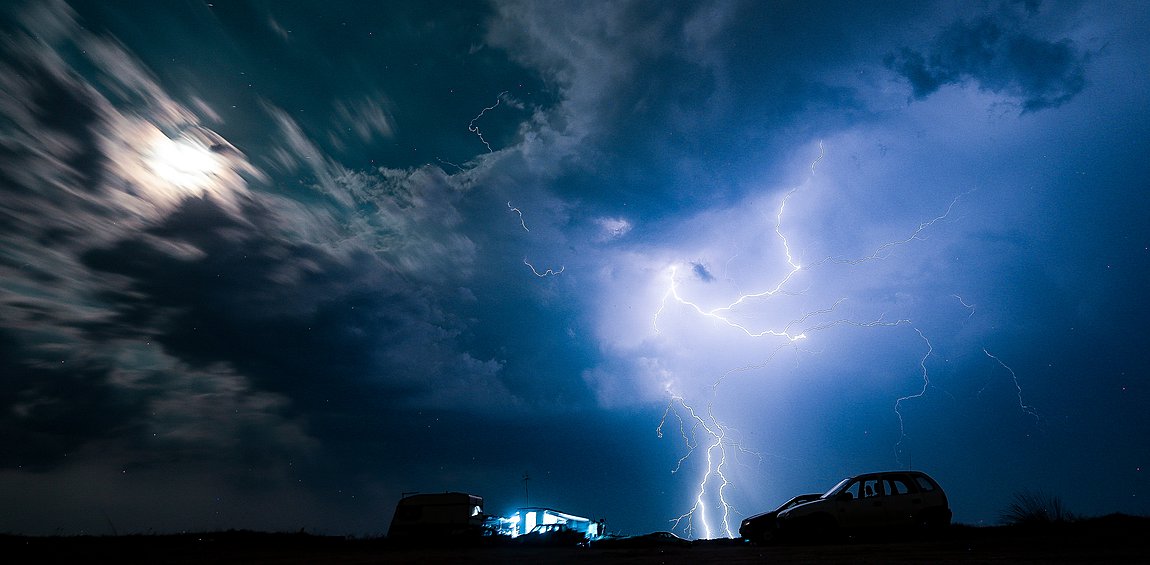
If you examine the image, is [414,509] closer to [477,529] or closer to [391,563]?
[477,529]

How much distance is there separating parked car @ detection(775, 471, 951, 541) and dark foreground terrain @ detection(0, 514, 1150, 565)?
581mm

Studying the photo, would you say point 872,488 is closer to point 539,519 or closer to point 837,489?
point 837,489

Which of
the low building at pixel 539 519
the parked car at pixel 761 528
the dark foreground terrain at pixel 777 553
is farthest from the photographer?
the low building at pixel 539 519

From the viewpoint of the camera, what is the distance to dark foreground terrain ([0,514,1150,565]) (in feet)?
18.7

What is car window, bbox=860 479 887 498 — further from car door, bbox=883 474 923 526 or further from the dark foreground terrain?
the dark foreground terrain

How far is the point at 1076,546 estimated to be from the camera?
21.9ft

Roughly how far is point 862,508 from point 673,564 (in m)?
6.96

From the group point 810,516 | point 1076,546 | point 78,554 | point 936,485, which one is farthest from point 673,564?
point 78,554

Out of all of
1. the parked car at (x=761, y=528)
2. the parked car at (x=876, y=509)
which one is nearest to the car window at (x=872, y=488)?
the parked car at (x=876, y=509)

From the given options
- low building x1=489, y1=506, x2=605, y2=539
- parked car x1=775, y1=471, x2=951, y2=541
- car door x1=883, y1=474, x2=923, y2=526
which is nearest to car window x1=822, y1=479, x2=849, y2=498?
parked car x1=775, y1=471, x2=951, y2=541

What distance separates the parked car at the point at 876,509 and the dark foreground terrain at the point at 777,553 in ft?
1.91

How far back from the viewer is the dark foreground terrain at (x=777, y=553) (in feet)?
18.7

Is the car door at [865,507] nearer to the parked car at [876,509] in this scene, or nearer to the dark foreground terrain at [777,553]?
the parked car at [876,509]

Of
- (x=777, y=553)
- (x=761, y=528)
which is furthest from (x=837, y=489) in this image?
(x=777, y=553)
